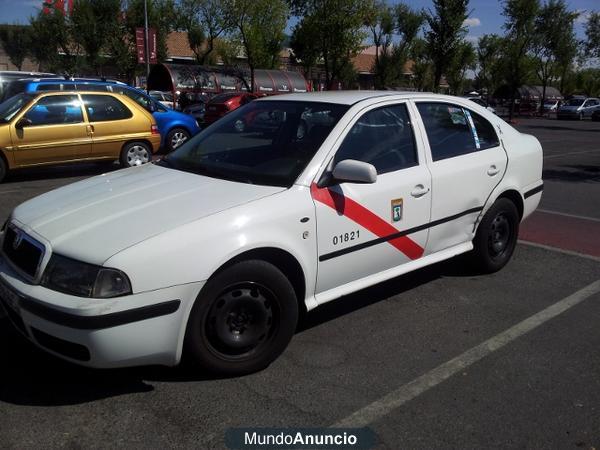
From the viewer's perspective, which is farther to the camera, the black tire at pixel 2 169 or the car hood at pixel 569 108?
the car hood at pixel 569 108

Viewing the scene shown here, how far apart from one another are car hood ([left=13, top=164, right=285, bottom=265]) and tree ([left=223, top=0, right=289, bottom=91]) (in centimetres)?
2884

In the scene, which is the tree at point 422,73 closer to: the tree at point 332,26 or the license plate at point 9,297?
the tree at point 332,26

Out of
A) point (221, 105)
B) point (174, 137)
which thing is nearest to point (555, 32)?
point (221, 105)

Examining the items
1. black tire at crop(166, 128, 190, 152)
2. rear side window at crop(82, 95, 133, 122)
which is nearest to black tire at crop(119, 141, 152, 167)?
rear side window at crop(82, 95, 133, 122)

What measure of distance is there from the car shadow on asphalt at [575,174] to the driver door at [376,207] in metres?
7.70

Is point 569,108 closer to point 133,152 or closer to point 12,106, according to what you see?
point 133,152

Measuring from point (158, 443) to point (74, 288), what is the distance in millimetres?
842

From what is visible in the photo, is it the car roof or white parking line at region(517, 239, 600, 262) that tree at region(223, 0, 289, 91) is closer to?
white parking line at region(517, 239, 600, 262)

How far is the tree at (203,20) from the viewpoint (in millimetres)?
34750

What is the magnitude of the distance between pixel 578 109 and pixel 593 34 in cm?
783

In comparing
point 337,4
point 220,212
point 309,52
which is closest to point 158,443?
point 220,212

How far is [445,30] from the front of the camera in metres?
26.3

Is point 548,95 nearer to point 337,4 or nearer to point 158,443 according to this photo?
point 337,4

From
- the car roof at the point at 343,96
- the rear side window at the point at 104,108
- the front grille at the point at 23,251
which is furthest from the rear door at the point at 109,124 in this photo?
the front grille at the point at 23,251
